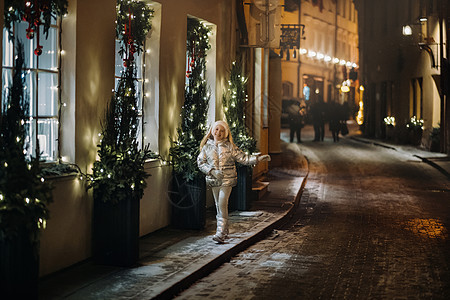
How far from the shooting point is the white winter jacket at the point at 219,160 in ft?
32.9

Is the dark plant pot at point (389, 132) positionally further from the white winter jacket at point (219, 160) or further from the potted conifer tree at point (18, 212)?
the potted conifer tree at point (18, 212)

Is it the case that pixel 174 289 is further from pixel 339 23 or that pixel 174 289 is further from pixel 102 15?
pixel 339 23

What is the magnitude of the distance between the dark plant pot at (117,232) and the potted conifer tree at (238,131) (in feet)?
16.0

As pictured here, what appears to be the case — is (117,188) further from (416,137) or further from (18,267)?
(416,137)

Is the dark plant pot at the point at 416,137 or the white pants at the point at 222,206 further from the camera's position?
the dark plant pot at the point at 416,137

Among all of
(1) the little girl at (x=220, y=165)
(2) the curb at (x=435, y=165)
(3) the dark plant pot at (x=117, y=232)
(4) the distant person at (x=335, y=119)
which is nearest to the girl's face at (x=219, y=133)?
(1) the little girl at (x=220, y=165)

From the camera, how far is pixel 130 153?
27.9 feet

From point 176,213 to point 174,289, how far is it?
3.71 metres

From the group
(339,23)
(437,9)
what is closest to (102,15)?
(437,9)

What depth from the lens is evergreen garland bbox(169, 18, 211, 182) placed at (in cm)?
1098

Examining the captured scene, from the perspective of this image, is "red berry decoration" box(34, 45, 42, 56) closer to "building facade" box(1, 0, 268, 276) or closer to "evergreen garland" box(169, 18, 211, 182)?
"building facade" box(1, 0, 268, 276)

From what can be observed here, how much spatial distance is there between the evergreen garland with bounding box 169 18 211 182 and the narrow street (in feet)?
5.53

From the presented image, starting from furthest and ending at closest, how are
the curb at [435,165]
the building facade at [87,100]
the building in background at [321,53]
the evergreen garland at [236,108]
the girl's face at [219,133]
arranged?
1. the building in background at [321,53]
2. the curb at [435,165]
3. the evergreen garland at [236,108]
4. the girl's face at [219,133]
5. the building facade at [87,100]

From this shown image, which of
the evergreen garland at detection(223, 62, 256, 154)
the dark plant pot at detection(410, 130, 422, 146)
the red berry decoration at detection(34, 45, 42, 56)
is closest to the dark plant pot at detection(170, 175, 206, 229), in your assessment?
the evergreen garland at detection(223, 62, 256, 154)
